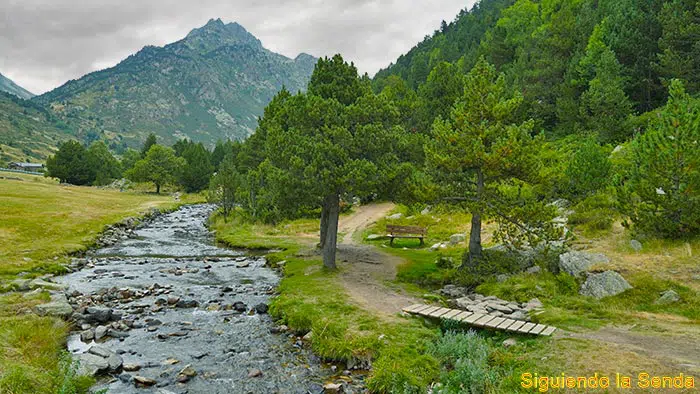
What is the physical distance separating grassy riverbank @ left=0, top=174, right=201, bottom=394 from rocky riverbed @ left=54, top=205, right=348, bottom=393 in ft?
3.18

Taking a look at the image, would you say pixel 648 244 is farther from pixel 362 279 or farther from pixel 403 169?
pixel 362 279

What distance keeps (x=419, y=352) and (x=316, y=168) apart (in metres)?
12.6

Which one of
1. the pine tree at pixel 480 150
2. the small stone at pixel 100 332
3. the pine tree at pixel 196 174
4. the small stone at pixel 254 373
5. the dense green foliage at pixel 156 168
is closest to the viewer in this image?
the small stone at pixel 254 373

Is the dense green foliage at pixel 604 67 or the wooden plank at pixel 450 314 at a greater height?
the dense green foliage at pixel 604 67

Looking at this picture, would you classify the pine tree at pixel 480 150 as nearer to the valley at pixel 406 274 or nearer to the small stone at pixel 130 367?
the valley at pixel 406 274

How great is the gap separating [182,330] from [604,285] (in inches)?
716

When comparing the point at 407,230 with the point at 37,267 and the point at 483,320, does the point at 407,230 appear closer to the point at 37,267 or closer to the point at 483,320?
the point at 483,320

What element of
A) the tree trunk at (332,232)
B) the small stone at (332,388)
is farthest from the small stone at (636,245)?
the small stone at (332,388)

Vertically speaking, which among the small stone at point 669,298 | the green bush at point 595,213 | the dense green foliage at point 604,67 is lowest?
the small stone at point 669,298

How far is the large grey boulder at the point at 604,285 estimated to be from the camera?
55.7 ft

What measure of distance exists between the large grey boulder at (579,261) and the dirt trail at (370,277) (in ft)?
25.9

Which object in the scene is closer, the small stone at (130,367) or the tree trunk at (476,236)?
the small stone at (130,367)

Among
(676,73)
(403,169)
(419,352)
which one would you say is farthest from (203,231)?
(676,73)

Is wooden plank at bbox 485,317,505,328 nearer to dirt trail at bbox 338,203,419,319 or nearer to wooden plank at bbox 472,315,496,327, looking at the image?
wooden plank at bbox 472,315,496,327
